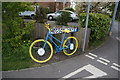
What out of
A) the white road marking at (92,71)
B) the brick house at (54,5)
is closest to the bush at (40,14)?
the white road marking at (92,71)

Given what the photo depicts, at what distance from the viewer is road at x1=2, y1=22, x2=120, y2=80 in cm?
308

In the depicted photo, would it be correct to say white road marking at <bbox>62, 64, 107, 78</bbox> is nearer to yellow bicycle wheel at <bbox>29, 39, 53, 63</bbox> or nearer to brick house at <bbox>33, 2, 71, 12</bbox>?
yellow bicycle wheel at <bbox>29, 39, 53, 63</bbox>

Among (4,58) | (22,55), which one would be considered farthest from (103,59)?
(4,58)

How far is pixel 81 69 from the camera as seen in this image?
134 inches

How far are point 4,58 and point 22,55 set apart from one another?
1.96 ft

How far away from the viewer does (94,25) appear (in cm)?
486

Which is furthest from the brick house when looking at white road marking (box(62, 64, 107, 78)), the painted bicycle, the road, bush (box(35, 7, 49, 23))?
white road marking (box(62, 64, 107, 78))

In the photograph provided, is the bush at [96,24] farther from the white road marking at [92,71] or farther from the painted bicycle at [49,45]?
the white road marking at [92,71]

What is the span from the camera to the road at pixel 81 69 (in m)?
3.08

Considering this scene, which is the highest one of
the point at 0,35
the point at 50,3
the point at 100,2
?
the point at 50,3

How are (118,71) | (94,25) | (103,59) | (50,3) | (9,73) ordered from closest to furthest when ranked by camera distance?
(9,73) < (118,71) < (103,59) < (94,25) < (50,3)

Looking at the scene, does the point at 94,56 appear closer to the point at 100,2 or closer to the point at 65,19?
the point at 65,19

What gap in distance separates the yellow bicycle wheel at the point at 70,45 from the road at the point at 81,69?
37cm

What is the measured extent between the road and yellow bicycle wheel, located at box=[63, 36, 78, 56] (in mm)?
366
